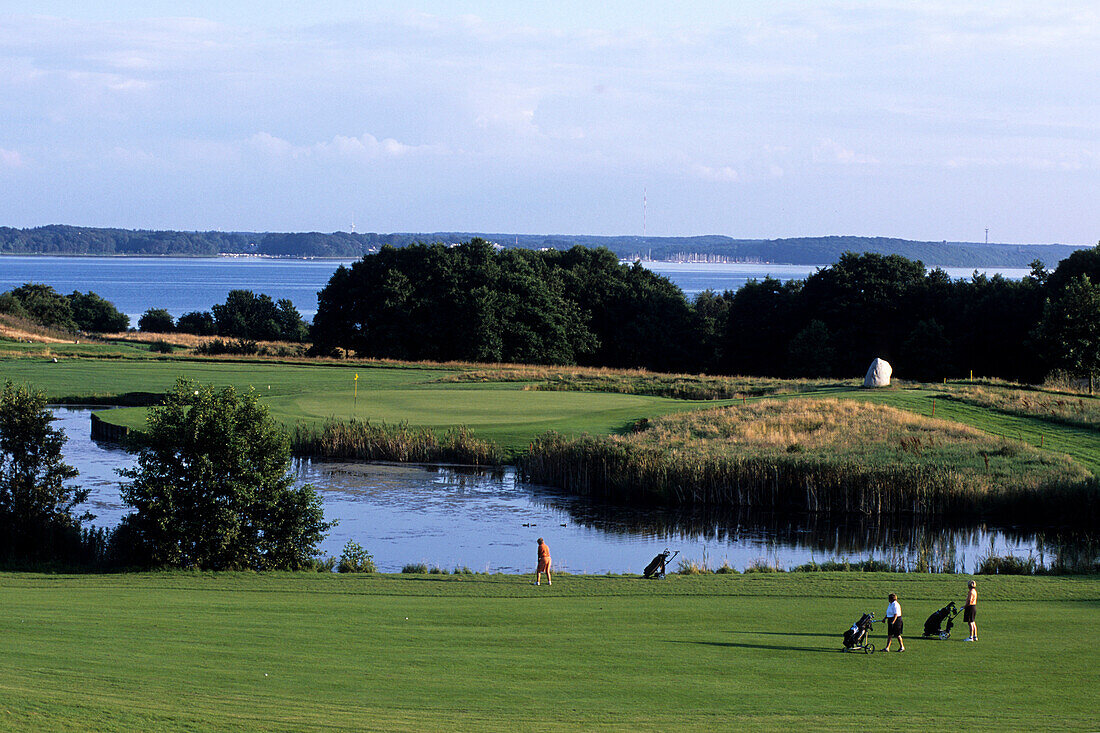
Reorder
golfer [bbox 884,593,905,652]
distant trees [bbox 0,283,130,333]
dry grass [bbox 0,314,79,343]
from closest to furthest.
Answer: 1. golfer [bbox 884,593,905,652]
2. dry grass [bbox 0,314,79,343]
3. distant trees [bbox 0,283,130,333]

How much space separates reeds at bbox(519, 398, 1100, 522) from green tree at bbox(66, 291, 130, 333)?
90.2 meters

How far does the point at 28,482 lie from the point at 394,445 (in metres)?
17.0

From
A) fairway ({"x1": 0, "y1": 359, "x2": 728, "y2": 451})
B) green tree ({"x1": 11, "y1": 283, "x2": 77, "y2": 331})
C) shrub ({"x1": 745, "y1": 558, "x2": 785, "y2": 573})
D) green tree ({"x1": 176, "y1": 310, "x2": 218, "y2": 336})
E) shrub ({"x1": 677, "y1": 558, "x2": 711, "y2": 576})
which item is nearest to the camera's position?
shrub ({"x1": 677, "y1": 558, "x2": 711, "y2": 576})

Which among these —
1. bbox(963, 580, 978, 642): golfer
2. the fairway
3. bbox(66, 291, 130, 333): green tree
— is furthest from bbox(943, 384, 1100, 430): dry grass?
bbox(66, 291, 130, 333): green tree

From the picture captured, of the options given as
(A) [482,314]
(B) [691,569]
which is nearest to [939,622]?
(B) [691,569]

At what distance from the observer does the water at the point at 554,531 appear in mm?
26500

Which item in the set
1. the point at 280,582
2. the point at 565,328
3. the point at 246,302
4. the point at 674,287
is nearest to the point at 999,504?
the point at 280,582

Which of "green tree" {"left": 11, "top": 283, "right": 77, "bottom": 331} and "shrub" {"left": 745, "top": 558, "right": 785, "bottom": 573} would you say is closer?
"shrub" {"left": 745, "top": 558, "right": 785, "bottom": 573}

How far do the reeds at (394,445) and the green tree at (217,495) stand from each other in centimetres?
1565

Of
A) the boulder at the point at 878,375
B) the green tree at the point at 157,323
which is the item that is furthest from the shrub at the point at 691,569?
the green tree at the point at 157,323

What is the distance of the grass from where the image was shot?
38.2 feet

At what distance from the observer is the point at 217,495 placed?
22.8 meters

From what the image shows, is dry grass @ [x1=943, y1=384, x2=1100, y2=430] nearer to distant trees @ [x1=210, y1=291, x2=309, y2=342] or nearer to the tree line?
the tree line

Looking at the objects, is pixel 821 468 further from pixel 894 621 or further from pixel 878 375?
pixel 878 375
